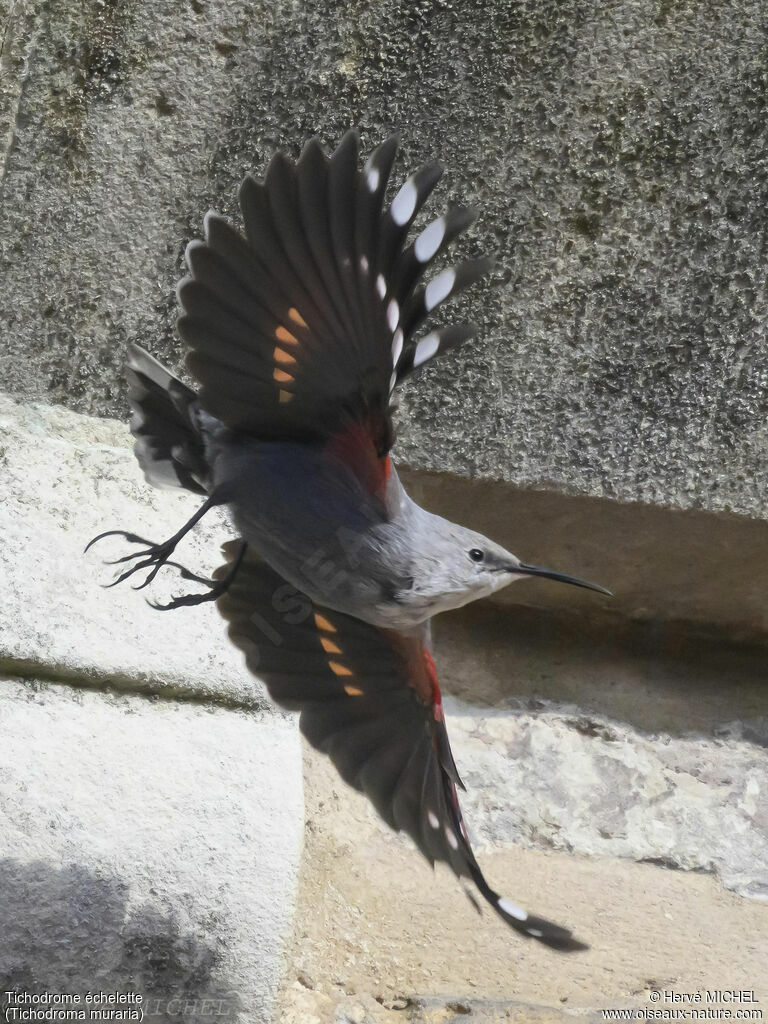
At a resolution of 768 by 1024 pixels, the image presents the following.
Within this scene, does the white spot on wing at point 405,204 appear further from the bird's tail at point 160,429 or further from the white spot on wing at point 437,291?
the bird's tail at point 160,429

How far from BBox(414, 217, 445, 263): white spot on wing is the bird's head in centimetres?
30

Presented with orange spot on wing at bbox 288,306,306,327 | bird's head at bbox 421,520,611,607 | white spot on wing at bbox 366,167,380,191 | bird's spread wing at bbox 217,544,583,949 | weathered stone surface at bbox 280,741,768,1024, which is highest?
white spot on wing at bbox 366,167,380,191

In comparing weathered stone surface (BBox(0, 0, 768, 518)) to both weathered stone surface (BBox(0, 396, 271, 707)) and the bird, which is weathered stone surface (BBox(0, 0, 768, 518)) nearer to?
weathered stone surface (BBox(0, 396, 271, 707))

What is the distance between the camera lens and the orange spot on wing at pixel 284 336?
979 millimetres

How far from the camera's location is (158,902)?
1.33m

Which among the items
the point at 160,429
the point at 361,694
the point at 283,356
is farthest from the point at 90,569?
the point at 283,356

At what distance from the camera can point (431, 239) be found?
89cm

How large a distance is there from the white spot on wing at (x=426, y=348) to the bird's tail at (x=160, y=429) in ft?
1.22

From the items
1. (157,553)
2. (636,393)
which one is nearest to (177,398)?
(157,553)

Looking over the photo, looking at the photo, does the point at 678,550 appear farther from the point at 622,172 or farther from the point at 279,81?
the point at 279,81

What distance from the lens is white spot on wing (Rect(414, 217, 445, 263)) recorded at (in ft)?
2.92

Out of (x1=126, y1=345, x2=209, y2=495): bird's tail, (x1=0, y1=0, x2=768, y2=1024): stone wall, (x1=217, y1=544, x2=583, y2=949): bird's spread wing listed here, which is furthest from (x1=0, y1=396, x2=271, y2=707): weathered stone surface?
(x1=126, y1=345, x2=209, y2=495): bird's tail

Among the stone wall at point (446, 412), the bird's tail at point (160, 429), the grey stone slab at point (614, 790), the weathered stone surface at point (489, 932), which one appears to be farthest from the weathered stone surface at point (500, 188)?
the weathered stone surface at point (489, 932)

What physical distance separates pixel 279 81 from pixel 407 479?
0.69 meters
